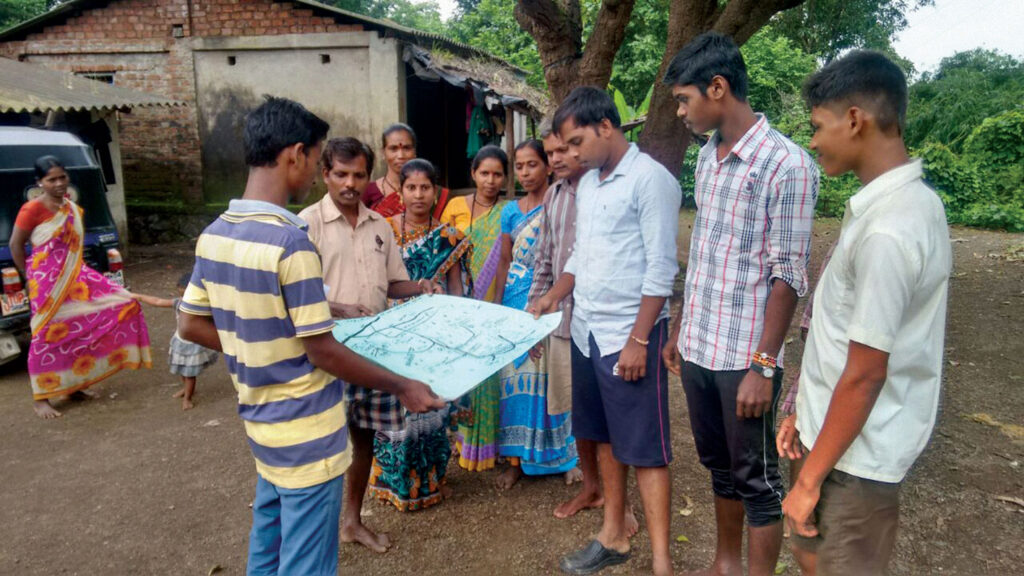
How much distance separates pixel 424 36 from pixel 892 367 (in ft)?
34.1

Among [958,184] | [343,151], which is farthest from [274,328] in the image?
[958,184]

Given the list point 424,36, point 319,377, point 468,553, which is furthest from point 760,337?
point 424,36

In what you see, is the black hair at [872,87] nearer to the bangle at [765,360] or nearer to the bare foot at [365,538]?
the bangle at [765,360]

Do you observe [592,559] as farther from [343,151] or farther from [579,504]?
[343,151]

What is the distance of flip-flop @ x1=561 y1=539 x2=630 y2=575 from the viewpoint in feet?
8.82

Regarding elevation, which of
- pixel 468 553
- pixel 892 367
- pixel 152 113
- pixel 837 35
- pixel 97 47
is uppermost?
pixel 837 35

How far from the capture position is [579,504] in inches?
126

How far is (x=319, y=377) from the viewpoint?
1.87 metres

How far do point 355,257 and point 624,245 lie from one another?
1.11 meters

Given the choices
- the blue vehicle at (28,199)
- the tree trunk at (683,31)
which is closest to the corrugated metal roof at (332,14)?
the tree trunk at (683,31)

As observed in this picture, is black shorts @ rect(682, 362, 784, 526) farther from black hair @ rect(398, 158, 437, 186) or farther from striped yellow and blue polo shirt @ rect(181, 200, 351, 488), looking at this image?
black hair @ rect(398, 158, 437, 186)

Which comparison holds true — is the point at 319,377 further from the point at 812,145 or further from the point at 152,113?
the point at 152,113

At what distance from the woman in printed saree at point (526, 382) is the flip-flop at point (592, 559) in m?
0.78

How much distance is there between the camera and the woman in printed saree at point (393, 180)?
11.3 ft
